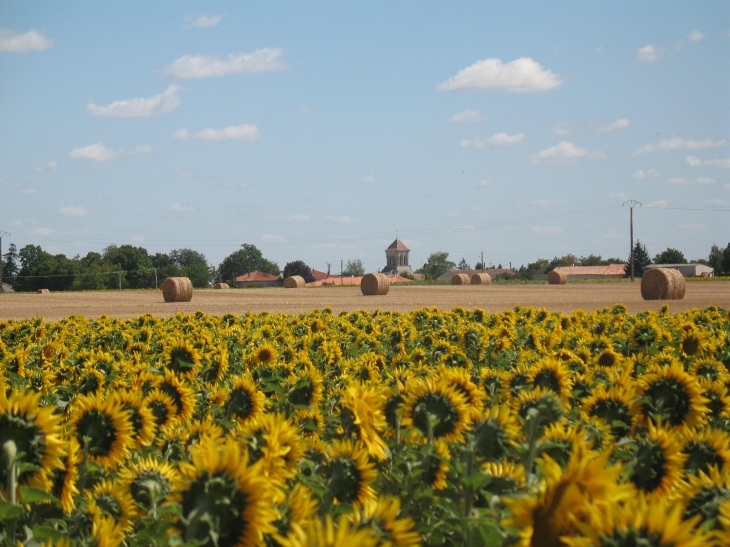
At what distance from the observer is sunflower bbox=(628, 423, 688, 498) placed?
6.12 ft

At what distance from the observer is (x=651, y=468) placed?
1876 millimetres

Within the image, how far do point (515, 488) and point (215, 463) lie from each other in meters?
0.77

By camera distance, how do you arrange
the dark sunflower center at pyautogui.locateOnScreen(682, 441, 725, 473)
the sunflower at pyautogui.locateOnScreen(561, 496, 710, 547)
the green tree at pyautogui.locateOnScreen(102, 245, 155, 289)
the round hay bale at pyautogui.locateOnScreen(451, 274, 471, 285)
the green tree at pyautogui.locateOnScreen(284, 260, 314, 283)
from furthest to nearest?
the green tree at pyautogui.locateOnScreen(284, 260, 314, 283), the green tree at pyautogui.locateOnScreen(102, 245, 155, 289), the round hay bale at pyautogui.locateOnScreen(451, 274, 471, 285), the dark sunflower center at pyautogui.locateOnScreen(682, 441, 725, 473), the sunflower at pyautogui.locateOnScreen(561, 496, 710, 547)

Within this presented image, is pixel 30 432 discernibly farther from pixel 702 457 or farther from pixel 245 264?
pixel 245 264

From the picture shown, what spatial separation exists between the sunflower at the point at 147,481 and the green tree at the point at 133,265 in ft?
427

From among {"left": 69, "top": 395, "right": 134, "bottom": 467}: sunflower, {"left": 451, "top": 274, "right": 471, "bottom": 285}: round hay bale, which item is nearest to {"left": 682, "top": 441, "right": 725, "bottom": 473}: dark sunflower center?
{"left": 69, "top": 395, "right": 134, "bottom": 467}: sunflower

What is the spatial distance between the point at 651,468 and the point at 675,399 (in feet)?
2.68

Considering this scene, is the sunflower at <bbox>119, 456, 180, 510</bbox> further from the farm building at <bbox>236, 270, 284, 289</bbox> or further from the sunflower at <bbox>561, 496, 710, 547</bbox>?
the farm building at <bbox>236, 270, 284, 289</bbox>

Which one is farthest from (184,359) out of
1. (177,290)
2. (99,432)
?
(177,290)

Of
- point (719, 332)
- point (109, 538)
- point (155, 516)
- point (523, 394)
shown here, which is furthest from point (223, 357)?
point (719, 332)

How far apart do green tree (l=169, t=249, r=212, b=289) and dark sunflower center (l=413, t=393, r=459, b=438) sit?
126366 mm

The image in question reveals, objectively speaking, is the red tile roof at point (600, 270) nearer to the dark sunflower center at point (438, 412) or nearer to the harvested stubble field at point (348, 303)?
the harvested stubble field at point (348, 303)

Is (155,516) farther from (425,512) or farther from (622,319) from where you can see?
(622,319)

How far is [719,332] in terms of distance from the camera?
740 centimetres
